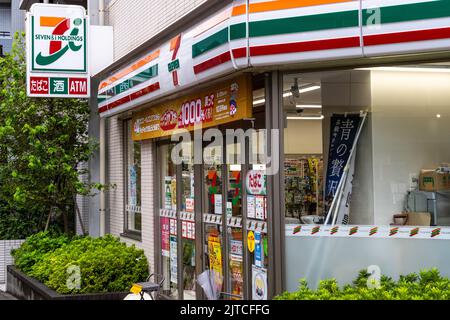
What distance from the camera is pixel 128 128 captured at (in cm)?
1274

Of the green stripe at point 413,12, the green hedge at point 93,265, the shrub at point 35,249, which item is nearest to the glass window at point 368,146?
the green stripe at point 413,12

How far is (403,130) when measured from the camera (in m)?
6.86

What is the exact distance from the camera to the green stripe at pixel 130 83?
9.22m

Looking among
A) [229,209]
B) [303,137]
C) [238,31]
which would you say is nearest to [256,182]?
[303,137]

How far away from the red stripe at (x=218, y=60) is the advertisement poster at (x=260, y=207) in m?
1.55

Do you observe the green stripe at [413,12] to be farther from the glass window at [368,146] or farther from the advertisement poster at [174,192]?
the advertisement poster at [174,192]

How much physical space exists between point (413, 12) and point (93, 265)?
6.56m

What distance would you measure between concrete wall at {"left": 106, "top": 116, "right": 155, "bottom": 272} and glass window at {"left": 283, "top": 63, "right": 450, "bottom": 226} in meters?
4.58

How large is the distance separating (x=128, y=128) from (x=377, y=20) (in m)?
7.62

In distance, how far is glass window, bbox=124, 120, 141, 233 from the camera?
475 inches

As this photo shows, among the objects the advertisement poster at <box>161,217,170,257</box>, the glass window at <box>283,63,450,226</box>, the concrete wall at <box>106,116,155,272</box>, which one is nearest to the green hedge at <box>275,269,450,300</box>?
the glass window at <box>283,63,450,226</box>

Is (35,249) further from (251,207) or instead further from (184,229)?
(251,207)

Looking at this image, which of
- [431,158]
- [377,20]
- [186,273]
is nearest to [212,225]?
[186,273]
